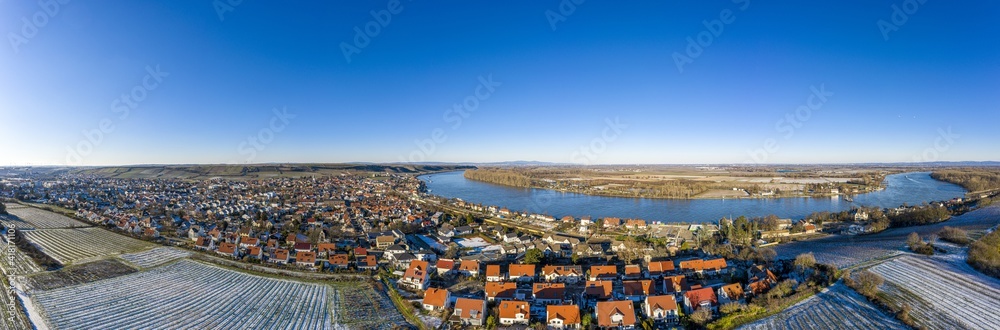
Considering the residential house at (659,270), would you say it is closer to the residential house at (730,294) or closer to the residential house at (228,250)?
the residential house at (730,294)

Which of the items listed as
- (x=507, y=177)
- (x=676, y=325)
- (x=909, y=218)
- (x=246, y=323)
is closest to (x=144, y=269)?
(x=246, y=323)

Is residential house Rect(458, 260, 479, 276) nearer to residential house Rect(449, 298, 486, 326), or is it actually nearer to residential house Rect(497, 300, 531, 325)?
residential house Rect(449, 298, 486, 326)

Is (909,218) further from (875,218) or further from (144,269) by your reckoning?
(144,269)

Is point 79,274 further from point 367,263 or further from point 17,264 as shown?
point 367,263

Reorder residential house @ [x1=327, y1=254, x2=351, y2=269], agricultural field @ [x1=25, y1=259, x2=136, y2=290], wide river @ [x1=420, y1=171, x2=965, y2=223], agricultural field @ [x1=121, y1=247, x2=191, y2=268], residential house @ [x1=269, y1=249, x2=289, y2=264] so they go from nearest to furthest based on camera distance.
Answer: agricultural field @ [x1=25, y1=259, x2=136, y2=290] < residential house @ [x1=327, y1=254, x2=351, y2=269] < agricultural field @ [x1=121, y1=247, x2=191, y2=268] < residential house @ [x1=269, y1=249, x2=289, y2=264] < wide river @ [x1=420, y1=171, x2=965, y2=223]

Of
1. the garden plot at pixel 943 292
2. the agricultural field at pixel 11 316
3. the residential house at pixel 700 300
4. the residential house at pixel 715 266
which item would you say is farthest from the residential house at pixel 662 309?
the agricultural field at pixel 11 316

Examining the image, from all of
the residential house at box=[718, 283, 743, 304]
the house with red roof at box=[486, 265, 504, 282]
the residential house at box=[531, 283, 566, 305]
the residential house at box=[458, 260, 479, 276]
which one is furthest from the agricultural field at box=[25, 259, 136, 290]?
the residential house at box=[718, 283, 743, 304]

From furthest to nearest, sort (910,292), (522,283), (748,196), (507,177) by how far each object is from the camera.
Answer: (507,177)
(748,196)
(522,283)
(910,292)

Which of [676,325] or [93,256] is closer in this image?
[676,325]
